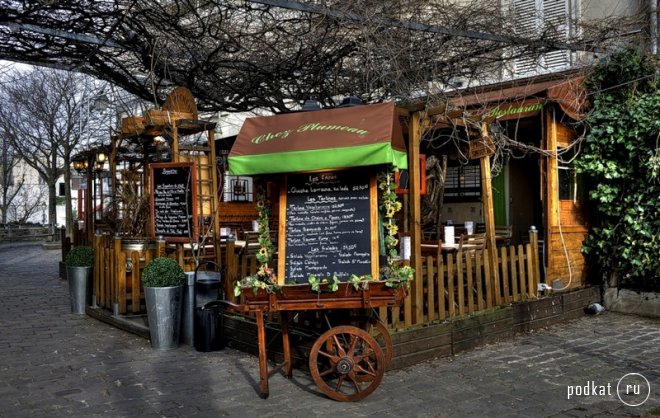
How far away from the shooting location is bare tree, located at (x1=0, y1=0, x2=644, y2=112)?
7477mm

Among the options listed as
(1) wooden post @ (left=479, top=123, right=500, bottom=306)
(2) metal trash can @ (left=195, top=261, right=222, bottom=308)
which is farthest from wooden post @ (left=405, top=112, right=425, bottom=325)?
(2) metal trash can @ (left=195, top=261, right=222, bottom=308)

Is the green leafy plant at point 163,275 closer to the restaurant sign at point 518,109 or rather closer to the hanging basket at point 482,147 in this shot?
the hanging basket at point 482,147

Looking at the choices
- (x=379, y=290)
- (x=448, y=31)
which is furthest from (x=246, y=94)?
(x=379, y=290)

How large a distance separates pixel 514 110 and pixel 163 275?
5984 mm

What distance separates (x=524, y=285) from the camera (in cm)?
809

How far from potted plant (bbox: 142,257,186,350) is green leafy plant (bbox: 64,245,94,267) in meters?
2.88

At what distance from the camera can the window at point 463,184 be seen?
1173cm

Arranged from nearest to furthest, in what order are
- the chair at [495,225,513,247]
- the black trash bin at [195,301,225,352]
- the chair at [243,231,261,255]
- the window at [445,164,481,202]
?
the black trash bin at [195,301,225,352] → the chair at [495,225,513,247] → the chair at [243,231,261,255] → the window at [445,164,481,202]

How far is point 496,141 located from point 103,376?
6213 mm

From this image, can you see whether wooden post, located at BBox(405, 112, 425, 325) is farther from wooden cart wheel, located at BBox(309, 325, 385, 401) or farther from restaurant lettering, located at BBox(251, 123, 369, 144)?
restaurant lettering, located at BBox(251, 123, 369, 144)

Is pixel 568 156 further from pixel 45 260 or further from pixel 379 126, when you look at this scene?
pixel 45 260

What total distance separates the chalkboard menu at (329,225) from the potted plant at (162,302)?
2502mm

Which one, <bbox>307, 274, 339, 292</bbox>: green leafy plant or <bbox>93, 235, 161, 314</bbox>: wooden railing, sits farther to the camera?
<bbox>93, 235, 161, 314</bbox>: wooden railing

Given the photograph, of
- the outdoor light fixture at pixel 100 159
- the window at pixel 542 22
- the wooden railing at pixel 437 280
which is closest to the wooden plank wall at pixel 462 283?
the wooden railing at pixel 437 280
